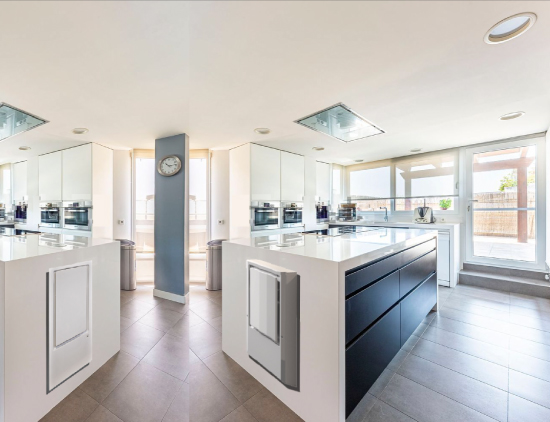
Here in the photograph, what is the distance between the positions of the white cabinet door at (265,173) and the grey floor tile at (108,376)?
6.86 ft

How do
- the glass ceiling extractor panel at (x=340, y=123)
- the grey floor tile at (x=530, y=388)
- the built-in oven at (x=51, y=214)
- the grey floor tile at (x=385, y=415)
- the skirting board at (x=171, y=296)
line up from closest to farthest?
the grey floor tile at (x=385, y=415) < the grey floor tile at (x=530, y=388) < the glass ceiling extractor panel at (x=340, y=123) < the skirting board at (x=171, y=296) < the built-in oven at (x=51, y=214)

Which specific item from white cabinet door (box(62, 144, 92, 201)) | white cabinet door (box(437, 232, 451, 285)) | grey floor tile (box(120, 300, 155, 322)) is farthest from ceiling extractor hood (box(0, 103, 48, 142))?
white cabinet door (box(437, 232, 451, 285))

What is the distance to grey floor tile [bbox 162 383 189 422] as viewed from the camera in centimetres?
124

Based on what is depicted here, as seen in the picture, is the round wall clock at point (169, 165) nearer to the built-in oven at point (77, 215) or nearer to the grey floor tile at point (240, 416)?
the built-in oven at point (77, 215)

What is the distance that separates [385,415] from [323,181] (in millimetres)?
3774

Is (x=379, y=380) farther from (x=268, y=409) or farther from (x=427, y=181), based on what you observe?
(x=427, y=181)

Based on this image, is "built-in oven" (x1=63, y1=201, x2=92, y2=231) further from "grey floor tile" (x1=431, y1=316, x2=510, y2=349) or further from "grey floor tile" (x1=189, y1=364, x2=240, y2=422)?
"grey floor tile" (x1=431, y1=316, x2=510, y2=349)

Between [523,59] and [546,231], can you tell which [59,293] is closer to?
[523,59]

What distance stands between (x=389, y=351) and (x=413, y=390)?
0.21 m

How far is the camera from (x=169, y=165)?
2941mm

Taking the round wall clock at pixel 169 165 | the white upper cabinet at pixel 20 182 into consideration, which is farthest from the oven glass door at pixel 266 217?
the white upper cabinet at pixel 20 182

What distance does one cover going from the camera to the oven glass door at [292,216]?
146 inches

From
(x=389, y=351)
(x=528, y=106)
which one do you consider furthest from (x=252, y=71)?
(x=528, y=106)

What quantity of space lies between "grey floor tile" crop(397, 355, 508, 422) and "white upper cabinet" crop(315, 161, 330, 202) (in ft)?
10.3
